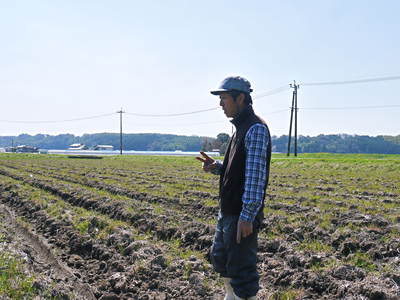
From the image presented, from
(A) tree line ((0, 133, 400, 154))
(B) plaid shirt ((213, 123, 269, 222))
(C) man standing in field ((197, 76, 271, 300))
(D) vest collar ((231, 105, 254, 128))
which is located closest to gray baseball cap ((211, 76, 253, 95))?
(C) man standing in field ((197, 76, 271, 300))

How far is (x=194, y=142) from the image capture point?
146 m

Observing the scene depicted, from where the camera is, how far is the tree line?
114438 millimetres

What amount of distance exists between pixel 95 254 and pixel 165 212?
2.89m

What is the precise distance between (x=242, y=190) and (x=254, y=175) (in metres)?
0.24

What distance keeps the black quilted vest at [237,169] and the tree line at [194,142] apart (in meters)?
70.1

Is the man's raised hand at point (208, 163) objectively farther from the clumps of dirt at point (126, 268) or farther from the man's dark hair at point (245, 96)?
the clumps of dirt at point (126, 268)

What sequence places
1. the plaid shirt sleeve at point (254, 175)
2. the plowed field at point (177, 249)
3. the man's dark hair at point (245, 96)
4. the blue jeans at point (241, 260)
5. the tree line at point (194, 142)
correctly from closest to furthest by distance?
the plaid shirt sleeve at point (254, 175) → the blue jeans at point (241, 260) → the man's dark hair at point (245, 96) → the plowed field at point (177, 249) → the tree line at point (194, 142)

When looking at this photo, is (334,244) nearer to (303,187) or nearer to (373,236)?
(373,236)

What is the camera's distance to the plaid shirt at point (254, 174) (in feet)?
10.6

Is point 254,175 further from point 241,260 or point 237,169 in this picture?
point 241,260

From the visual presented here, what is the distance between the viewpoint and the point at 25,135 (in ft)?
655

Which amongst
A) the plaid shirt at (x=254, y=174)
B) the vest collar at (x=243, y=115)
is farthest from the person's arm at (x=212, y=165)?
the plaid shirt at (x=254, y=174)

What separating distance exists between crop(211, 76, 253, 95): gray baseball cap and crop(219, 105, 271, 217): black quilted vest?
0.18 meters

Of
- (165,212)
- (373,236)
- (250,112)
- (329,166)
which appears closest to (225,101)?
(250,112)
